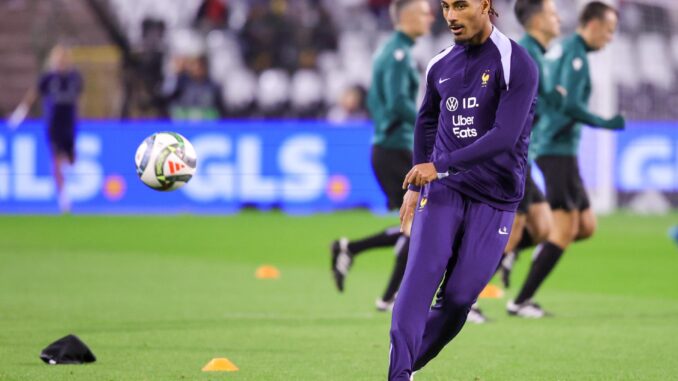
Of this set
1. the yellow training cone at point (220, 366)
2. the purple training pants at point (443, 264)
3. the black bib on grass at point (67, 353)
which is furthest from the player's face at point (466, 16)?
the black bib on grass at point (67, 353)

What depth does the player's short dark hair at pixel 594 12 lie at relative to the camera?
10.8 m

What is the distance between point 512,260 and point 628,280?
1.55 metres

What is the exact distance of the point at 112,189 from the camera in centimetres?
2312

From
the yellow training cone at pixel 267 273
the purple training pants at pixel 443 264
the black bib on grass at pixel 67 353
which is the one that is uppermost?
the purple training pants at pixel 443 264

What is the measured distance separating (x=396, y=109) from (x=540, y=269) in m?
1.63

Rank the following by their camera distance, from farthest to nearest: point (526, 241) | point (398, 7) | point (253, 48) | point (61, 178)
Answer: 1. point (253, 48)
2. point (61, 178)
3. point (526, 241)
4. point (398, 7)

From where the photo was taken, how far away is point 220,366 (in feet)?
25.3

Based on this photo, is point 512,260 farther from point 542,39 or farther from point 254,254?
point 254,254

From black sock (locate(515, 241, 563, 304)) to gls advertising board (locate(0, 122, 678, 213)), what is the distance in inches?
475

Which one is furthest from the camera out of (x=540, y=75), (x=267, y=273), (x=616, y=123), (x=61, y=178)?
(x=61, y=178)

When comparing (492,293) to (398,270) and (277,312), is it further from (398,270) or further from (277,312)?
(277,312)

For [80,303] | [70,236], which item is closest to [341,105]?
[70,236]

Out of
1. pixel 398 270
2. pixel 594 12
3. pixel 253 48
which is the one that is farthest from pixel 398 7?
pixel 253 48

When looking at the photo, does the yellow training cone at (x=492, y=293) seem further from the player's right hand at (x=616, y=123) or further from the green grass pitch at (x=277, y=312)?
the player's right hand at (x=616, y=123)
